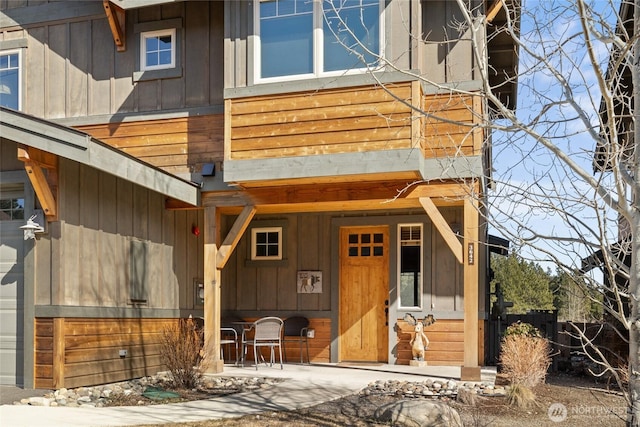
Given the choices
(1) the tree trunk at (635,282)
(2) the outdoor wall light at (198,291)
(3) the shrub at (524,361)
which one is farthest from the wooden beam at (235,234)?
(1) the tree trunk at (635,282)

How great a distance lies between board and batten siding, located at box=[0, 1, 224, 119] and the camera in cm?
1074

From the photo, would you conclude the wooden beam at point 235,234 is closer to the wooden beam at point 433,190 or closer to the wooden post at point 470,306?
the wooden beam at point 433,190

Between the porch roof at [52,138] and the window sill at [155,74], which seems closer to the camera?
the porch roof at [52,138]

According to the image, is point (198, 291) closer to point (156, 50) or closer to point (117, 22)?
point (156, 50)

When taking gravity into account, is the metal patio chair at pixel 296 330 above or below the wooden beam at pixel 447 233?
below

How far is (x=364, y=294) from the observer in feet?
38.2

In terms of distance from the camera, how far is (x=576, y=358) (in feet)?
41.0

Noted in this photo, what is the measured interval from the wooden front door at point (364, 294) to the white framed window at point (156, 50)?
4.05 m

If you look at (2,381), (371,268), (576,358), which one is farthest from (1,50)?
(576,358)

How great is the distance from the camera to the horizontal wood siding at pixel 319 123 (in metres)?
8.91

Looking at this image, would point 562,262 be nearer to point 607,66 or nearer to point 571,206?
point 571,206

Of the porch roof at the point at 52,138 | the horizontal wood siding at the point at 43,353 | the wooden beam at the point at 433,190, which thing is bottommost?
the horizontal wood siding at the point at 43,353

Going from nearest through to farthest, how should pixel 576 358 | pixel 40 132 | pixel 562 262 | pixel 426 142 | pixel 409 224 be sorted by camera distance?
1. pixel 562 262
2. pixel 40 132
3. pixel 426 142
4. pixel 409 224
5. pixel 576 358

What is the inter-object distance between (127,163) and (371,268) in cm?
469
